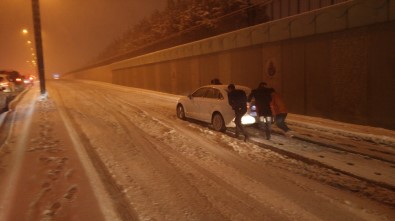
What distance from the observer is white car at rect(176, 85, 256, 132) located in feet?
36.1

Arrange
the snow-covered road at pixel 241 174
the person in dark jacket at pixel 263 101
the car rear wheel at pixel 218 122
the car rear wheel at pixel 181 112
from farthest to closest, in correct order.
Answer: the car rear wheel at pixel 181 112
the car rear wheel at pixel 218 122
the person in dark jacket at pixel 263 101
the snow-covered road at pixel 241 174

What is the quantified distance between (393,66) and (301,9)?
17.4 feet

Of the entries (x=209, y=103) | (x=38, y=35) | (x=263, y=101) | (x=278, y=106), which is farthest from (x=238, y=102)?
(x=38, y=35)

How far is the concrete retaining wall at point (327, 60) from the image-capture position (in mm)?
10984

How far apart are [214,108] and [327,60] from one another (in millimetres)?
4582

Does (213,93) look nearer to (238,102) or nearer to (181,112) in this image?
(238,102)

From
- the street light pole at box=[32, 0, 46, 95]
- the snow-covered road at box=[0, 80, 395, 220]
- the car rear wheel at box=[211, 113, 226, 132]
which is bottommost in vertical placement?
the snow-covered road at box=[0, 80, 395, 220]

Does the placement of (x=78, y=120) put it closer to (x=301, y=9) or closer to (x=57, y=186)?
(x=57, y=186)

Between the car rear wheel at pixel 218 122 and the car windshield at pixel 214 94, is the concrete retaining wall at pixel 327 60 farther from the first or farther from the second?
the car rear wheel at pixel 218 122

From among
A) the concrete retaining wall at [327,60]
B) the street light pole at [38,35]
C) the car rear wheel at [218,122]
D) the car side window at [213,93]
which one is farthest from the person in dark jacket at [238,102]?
the street light pole at [38,35]

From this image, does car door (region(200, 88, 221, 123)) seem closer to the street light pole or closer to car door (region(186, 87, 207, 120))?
car door (region(186, 87, 207, 120))

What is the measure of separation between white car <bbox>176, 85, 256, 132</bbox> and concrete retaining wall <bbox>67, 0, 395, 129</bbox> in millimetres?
3466

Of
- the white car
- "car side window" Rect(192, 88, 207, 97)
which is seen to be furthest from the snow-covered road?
"car side window" Rect(192, 88, 207, 97)

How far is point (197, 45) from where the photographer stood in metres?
23.5
